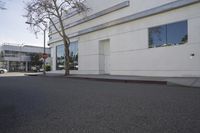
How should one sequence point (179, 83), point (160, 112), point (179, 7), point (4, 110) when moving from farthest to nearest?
point (179, 7) → point (179, 83) → point (4, 110) → point (160, 112)

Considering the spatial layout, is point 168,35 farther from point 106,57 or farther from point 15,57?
point 15,57

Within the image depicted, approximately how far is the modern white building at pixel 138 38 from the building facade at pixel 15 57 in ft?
158

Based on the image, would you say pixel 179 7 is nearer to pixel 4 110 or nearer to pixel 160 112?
pixel 160 112

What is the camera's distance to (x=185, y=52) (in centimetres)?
1720

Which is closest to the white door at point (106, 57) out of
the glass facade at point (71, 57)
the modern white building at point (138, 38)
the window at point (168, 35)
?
the modern white building at point (138, 38)

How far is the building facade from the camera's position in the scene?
72812 millimetres

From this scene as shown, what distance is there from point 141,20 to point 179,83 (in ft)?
30.6

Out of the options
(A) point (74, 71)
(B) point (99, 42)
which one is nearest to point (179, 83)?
(B) point (99, 42)

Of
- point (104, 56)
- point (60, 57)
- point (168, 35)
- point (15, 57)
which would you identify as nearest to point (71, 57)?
point (60, 57)

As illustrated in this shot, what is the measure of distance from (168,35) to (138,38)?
10.7 feet

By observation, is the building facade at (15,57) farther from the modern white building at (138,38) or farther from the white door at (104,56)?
the white door at (104,56)

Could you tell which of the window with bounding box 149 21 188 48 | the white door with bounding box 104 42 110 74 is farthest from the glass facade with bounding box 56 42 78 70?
the window with bounding box 149 21 188 48

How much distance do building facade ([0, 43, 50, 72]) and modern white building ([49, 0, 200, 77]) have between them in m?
48.0

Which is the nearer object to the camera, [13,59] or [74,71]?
[74,71]
